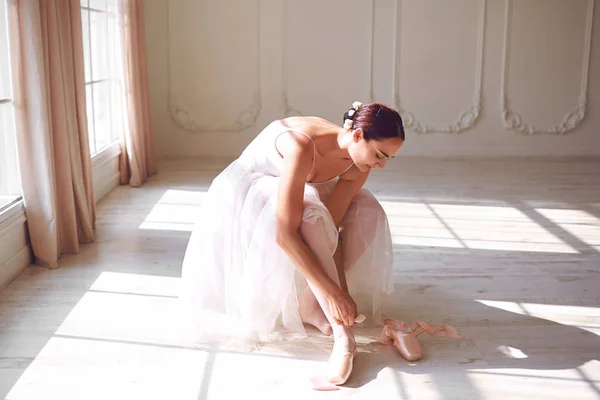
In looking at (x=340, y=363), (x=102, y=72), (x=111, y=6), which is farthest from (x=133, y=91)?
(x=340, y=363)

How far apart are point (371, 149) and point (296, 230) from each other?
13.9 inches

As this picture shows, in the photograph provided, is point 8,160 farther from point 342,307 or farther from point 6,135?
point 342,307

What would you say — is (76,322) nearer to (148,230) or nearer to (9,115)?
(9,115)

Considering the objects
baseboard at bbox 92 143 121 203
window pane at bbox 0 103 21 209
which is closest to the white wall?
baseboard at bbox 92 143 121 203

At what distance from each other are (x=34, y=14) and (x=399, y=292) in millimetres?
1939

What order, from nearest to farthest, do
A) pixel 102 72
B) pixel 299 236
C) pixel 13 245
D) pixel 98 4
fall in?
1. pixel 299 236
2. pixel 13 245
3. pixel 98 4
4. pixel 102 72

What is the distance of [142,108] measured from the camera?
17.7 ft

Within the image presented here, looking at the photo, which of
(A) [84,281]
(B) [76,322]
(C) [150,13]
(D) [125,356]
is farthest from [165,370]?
(C) [150,13]

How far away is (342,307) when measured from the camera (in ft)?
7.49

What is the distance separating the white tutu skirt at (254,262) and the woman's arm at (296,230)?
10 centimetres

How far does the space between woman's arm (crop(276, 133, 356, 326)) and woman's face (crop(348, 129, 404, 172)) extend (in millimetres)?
149

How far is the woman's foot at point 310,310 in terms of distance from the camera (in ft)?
8.58

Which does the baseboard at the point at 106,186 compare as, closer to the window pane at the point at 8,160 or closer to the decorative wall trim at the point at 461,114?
the window pane at the point at 8,160

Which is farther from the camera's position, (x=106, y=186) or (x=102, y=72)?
(x=102, y=72)
